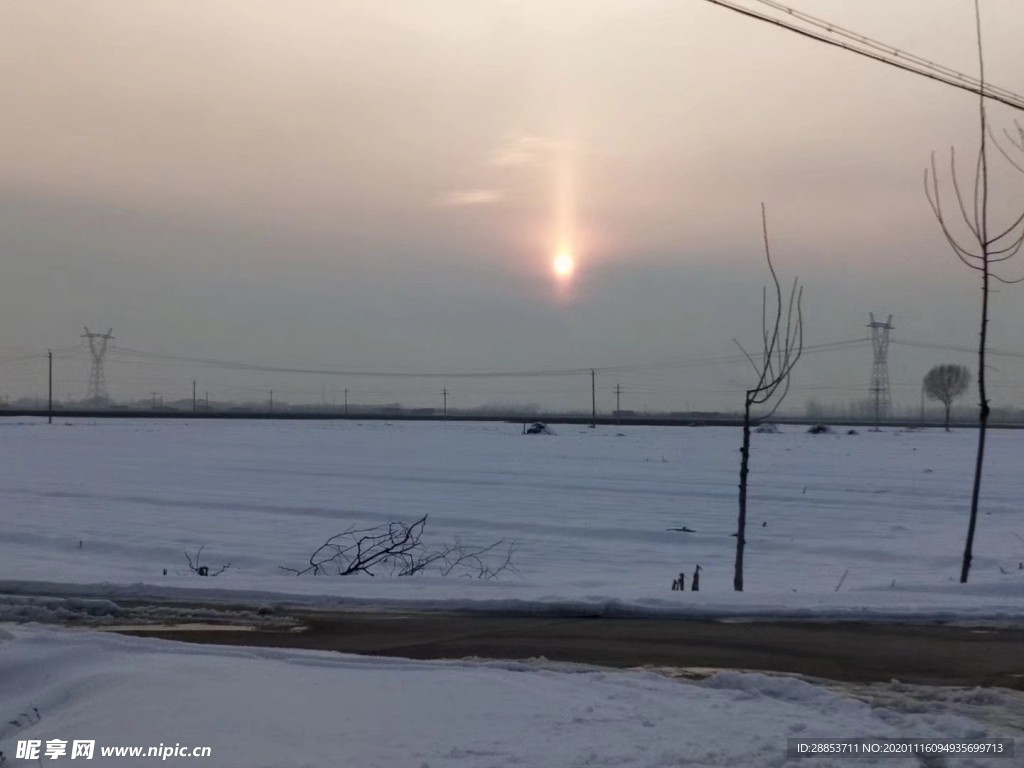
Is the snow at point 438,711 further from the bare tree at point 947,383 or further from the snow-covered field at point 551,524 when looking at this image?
the bare tree at point 947,383

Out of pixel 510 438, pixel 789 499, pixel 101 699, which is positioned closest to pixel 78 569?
pixel 101 699

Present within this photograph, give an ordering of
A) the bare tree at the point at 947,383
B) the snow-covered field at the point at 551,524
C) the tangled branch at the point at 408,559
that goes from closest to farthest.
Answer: the snow-covered field at the point at 551,524 → the tangled branch at the point at 408,559 → the bare tree at the point at 947,383

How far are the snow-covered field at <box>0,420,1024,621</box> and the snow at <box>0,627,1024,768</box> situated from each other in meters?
3.79

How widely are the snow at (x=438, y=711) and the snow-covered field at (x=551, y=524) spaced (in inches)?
149

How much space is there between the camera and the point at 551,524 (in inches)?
969

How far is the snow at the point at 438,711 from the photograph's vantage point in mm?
5848

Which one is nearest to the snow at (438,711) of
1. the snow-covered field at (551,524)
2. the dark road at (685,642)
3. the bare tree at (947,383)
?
the dark road at (685,642)

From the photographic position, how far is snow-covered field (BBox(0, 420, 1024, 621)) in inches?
496

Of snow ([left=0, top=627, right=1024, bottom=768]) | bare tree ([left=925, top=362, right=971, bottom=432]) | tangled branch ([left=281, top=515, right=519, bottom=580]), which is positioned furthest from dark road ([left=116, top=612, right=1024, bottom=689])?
bare tree ([left=925, top=362, right=971, bottom=432])

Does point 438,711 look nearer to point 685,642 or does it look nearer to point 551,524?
point 685,642

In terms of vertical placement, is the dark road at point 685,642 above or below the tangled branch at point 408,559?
above

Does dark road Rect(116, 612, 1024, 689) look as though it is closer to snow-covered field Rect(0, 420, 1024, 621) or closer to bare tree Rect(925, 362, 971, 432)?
snow-covered field Rect(0, 420, 1024, 621)

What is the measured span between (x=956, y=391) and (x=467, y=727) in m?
139

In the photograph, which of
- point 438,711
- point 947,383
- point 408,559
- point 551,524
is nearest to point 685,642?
point 438,711
